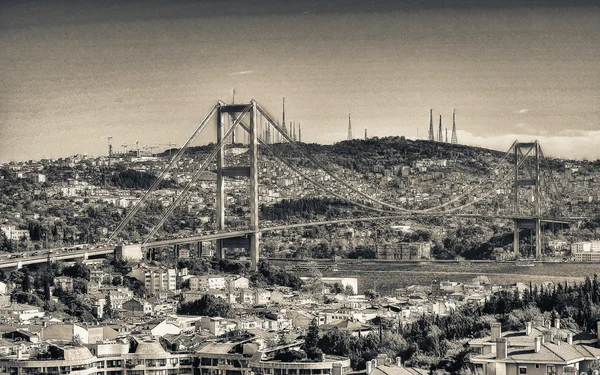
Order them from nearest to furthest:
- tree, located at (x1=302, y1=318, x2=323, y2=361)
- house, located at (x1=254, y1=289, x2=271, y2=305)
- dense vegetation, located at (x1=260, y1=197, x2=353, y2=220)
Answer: tree, located at (x1=302, y1=318, x2=323, y2=361), house, located at (x1=254, y1=289, x2=271, y2=305), dense vegetation, located at (x1=260, y1=197, x2=353, y2=220)

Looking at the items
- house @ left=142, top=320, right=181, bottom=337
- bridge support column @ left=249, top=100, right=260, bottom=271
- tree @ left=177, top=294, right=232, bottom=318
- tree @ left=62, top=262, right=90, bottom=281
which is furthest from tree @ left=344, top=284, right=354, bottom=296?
house @ left=142, top=320, right=181, bottom=337

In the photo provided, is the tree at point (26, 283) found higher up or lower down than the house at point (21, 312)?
higher up

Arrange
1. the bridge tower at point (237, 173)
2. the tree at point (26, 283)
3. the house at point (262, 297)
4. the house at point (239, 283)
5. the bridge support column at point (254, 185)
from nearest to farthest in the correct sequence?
the tree at point (26, 283)
the house at point (262, 297)
the house at point (239, 283)
the bridge support column at point (254, 185)
the bridge tower at point (237, 173)

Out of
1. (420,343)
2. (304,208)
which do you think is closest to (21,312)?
(420,343)

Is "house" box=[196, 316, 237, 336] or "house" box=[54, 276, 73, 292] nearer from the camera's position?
"house" box=[196, 316, 237, 336]

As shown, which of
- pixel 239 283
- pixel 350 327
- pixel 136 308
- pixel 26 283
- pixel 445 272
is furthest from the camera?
pixel 445 272

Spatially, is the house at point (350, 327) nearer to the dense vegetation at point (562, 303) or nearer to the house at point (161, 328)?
the dense vegetation at point (562, 303)

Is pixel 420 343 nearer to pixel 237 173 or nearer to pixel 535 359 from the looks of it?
pixel 535 359

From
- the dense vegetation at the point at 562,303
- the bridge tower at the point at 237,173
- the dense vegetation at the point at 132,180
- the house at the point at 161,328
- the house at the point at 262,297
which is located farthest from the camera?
the dense vegetation at the point at 132,180

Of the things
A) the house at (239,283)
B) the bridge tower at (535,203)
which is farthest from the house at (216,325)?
the bridge tower at (535,203)

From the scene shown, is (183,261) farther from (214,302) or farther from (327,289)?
(214,302)

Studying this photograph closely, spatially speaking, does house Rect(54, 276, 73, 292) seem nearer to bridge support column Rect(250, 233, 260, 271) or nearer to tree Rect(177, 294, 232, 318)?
tree Rect(177, 294, 232, 318)

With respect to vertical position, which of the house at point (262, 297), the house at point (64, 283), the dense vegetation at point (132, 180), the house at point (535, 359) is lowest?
the house at point (262, 297)
